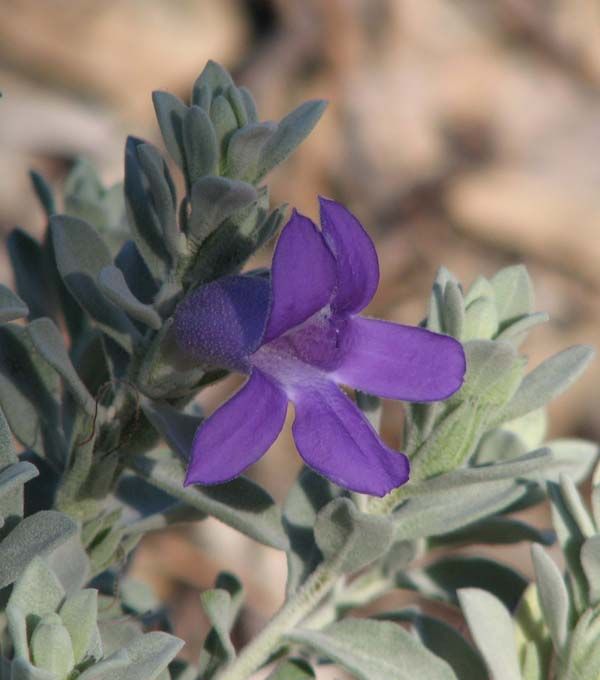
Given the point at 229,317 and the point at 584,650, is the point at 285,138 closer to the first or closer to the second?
the point at 229,317

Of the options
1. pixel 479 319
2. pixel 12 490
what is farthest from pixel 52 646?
pixel 479 319

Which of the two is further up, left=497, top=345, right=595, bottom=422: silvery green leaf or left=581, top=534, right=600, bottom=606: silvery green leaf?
left=497, top=345, right=595, bottom=422: silvery green leaf

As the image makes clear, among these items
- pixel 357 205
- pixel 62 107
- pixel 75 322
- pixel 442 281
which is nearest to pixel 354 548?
pixel 442 281

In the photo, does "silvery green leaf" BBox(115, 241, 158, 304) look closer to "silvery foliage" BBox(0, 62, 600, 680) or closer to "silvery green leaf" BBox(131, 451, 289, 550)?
"silvery foliage" BBox(0, 62, 600, 680)

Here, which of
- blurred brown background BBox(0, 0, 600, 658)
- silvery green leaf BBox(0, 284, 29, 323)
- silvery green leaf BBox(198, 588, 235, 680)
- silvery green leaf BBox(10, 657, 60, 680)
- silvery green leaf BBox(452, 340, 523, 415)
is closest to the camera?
silvery green leaf BBox(10, 657, 60, 680)

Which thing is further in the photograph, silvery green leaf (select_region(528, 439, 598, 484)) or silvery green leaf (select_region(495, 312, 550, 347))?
silvery green leaf (select_region(528, 439, 598, 484))

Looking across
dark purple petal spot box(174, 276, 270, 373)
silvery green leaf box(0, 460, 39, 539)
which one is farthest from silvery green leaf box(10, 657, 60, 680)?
dark purple petal spot box(174, 276, 270, 373)
